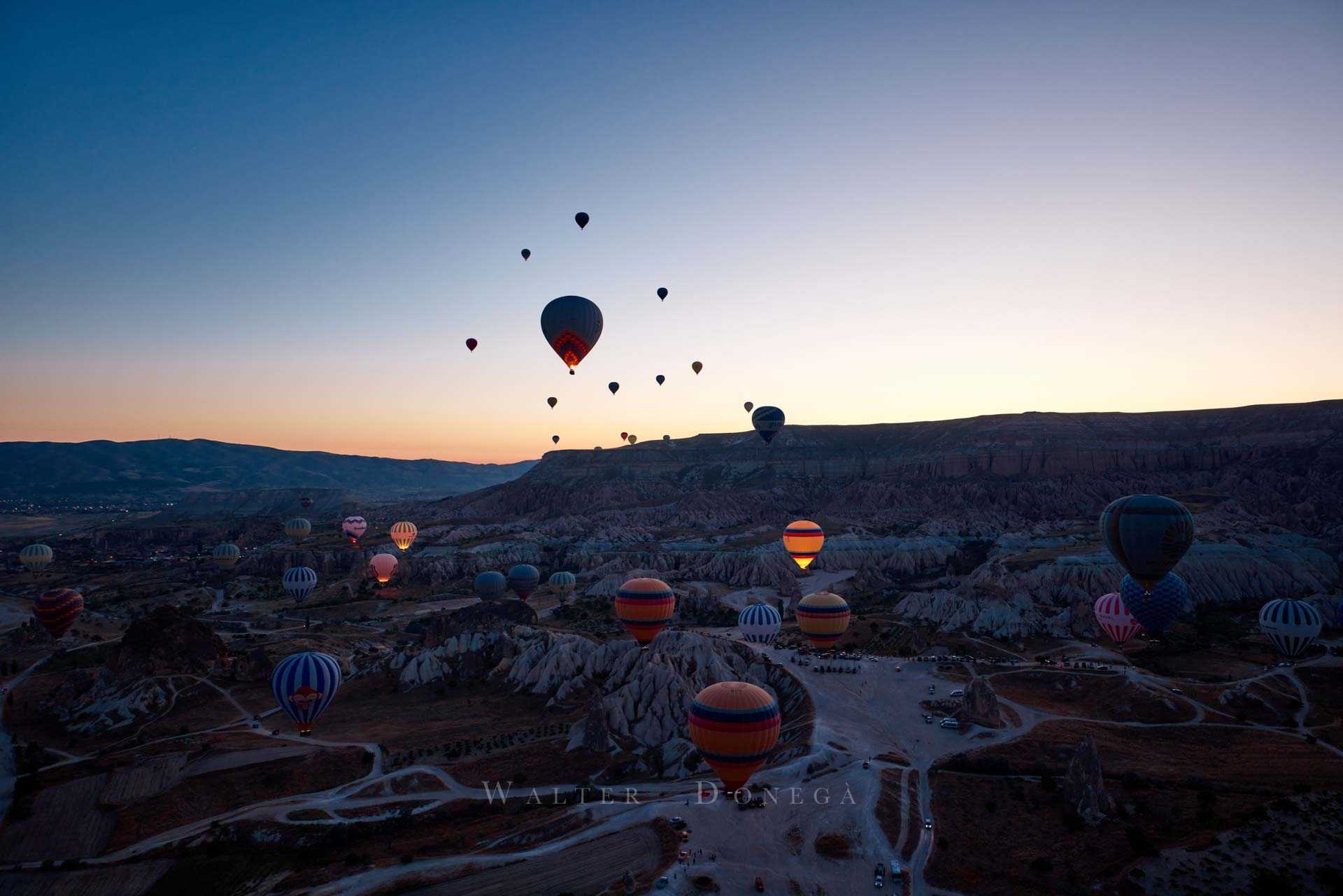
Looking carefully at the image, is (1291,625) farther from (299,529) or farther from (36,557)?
(36,557)

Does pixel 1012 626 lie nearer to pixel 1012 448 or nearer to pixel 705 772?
pixel 705 772

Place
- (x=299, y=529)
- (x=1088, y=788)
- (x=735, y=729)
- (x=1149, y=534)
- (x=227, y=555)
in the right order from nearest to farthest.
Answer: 1. (x=735, y=729)
2. (x=1088, y=788)
3. (x=1149, y=534)
4. (x=227, y=555)
5. (x=299, y=529)

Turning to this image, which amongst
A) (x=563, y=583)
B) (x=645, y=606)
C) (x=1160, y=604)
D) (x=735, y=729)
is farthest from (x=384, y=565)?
(x=1160, y=604)

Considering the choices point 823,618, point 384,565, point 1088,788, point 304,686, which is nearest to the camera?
point 1088,788

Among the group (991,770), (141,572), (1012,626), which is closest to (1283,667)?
(1012,626)

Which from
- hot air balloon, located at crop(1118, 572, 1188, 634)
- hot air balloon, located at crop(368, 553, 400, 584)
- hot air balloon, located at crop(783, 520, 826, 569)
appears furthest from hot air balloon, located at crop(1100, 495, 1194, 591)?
hot air balloon, located at crop(368, 553, 400, 584)

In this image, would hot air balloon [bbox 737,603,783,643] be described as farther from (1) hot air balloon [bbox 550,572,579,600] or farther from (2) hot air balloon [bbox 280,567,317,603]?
(2) hot air balloon [bbox 280,567,317,603]

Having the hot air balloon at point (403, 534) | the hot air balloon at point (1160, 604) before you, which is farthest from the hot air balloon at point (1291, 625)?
the hot air balloon at point (403, 534)
